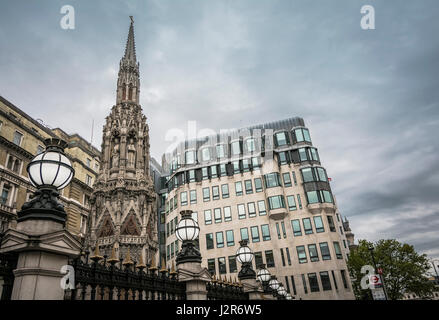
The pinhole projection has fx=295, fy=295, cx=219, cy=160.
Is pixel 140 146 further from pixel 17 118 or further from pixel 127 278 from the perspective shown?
pixel 127 278

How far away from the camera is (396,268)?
39438 mm

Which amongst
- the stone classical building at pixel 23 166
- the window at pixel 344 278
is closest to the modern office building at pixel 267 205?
→ the window at pixel 344 278

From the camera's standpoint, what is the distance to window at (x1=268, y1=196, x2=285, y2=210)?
44.0m

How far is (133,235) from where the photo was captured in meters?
23.2

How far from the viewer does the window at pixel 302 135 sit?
4950cm

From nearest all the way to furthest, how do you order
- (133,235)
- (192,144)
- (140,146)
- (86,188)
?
(133,235), (140,146), (86,188), (192,144)

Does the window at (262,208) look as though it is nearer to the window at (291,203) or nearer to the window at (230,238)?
the window at (291,203)

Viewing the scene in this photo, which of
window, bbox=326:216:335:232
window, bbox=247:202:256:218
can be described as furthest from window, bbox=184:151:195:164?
window, bbox=326:216:335:232

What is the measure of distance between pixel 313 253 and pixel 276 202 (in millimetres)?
8676

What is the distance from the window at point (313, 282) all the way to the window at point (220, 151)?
23.6 m

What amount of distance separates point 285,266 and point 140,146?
88.5ft

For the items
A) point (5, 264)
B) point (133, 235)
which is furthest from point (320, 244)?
point (5, 264)

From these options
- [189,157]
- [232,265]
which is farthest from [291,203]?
[189,157]

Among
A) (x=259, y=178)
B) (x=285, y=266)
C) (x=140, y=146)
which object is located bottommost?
(x=285, y=266)
